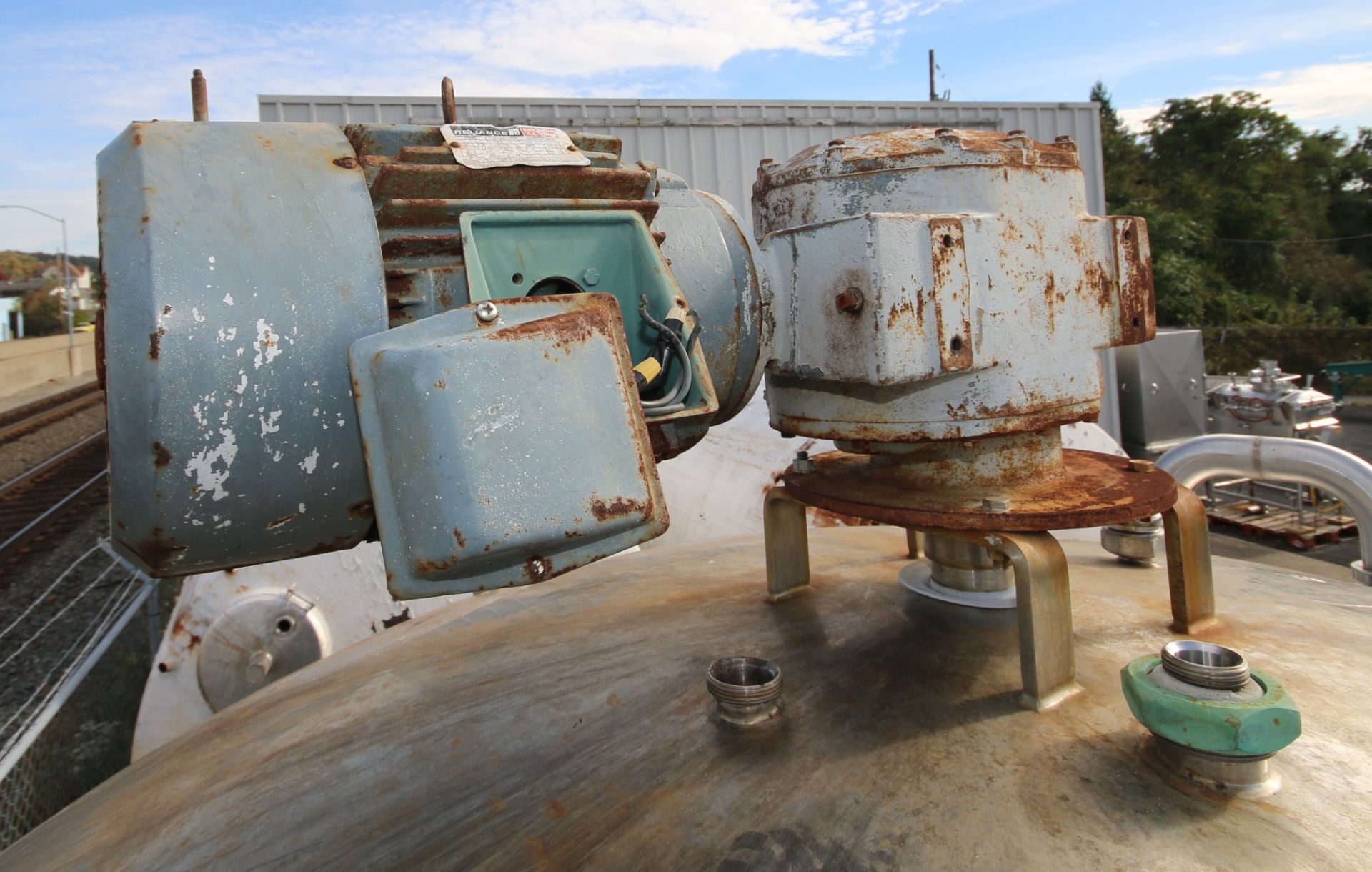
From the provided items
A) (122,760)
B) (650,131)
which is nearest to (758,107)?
(650,131)

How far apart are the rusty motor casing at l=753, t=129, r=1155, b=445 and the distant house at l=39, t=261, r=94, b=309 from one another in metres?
44.6

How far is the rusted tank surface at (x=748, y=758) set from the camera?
1.25 metres

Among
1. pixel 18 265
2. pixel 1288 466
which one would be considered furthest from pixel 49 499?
pixel 18 265

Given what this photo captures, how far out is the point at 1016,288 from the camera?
60.0 inches

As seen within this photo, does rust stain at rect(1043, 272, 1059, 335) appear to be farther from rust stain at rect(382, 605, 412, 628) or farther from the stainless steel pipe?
rust stain at rect(382, 605, 412, 628)

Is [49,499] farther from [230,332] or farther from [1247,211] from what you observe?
[1247,211]

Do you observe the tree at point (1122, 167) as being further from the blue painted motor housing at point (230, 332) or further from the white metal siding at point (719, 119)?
the blue painted motor housing at point (230, 332)

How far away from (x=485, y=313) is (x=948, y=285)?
79cm

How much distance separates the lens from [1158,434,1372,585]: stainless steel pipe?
7.31 feet

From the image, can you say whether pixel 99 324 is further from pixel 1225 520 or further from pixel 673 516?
pixel 1225 520

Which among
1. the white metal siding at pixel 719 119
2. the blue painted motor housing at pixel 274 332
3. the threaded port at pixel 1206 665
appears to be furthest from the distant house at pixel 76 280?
the threaded port at pixel 1206 665

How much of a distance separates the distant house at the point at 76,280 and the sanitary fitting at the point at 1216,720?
45160 mm

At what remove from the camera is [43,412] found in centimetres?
1692

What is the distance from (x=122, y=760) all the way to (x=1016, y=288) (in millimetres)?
4986
